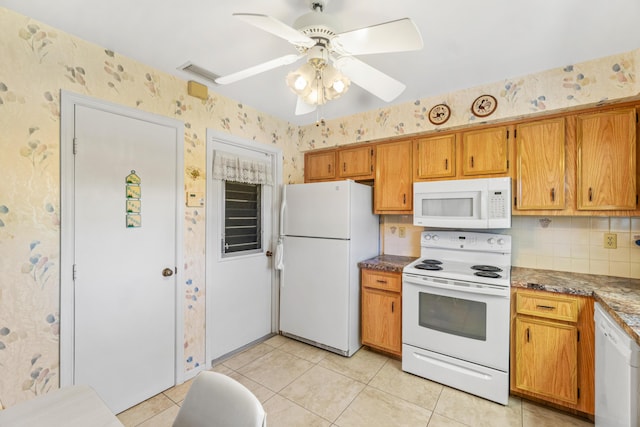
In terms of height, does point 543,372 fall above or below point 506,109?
below

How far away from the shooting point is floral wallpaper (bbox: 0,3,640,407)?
5.01ft

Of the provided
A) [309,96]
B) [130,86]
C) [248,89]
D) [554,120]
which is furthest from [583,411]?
[130,86]

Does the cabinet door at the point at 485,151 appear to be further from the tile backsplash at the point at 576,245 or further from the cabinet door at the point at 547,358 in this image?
the cabinet door at the point at 547,358

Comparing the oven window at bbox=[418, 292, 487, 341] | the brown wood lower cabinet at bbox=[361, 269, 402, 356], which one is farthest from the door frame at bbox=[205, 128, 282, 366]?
the oven window at bbox=[418, 292, 487, 341]

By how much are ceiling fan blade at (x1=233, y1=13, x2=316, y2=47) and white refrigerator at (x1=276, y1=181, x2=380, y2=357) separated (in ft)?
5.14

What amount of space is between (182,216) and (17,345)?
1.15 metres

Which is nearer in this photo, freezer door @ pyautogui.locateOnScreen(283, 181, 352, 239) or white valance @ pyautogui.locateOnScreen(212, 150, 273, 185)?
white valance @ pyautogui.locateOnScreen(212, 150, 273, 185)

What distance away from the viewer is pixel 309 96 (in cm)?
148

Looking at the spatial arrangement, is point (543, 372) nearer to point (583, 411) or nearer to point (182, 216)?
point (583, 411)

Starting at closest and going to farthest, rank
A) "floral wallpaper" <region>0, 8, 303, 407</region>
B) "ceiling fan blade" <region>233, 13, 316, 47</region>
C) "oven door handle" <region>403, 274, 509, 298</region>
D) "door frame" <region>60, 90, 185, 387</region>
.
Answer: "ceiling fan blade" <region>233, 13, 316, 47</region>
"floral wallpaper" <region>0, 8, 303, 407</region>
"door frame" <region>60, 90, 185, 387</region>
"oven door handle" <region>403, 274, 509, 298</region>

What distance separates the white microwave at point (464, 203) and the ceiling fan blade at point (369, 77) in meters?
1.24

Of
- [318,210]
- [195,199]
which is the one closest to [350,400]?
[318,210]

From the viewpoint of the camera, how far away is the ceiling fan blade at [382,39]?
1082mm

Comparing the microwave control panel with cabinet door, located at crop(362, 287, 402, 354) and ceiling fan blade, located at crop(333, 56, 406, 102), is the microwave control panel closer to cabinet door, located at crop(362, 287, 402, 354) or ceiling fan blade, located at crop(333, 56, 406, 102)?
cabinet door, located at crop(362, 287, 402, 354)
